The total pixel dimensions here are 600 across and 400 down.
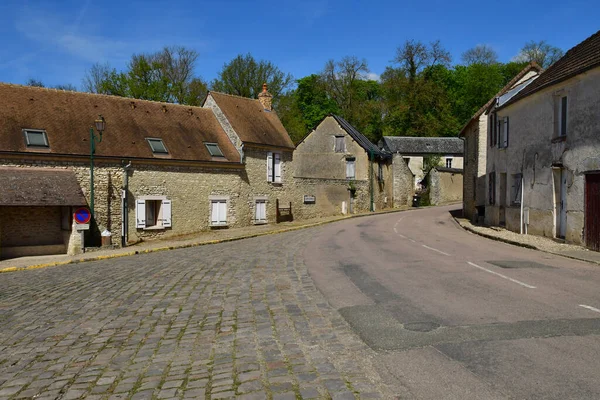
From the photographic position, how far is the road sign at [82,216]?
20938mm

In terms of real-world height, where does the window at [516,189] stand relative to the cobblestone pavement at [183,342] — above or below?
above

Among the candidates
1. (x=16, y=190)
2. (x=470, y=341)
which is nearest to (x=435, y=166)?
(x=16, y=190)

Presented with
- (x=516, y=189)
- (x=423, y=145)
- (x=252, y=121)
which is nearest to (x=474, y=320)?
(x=516, y=189)

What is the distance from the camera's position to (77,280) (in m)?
12.2

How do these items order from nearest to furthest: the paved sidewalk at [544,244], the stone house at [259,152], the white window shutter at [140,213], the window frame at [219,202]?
the paved sidewalk at [544,244], the white window shutter at [140,213], the window frame at [219,202], the stone house at [259,152]

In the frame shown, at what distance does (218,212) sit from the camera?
2773 cm

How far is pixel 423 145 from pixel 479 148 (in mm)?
29912

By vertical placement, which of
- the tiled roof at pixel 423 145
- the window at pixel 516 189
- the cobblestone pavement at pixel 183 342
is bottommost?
the cobblestone pavement at pixel 183 342

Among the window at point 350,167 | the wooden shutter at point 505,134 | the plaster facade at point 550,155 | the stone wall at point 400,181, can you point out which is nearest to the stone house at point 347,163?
the window at point 350,167

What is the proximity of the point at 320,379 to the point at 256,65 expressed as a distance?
48.4 meters

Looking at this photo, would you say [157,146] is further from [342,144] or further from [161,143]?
[342,144]

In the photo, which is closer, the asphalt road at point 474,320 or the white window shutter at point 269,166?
the asphalt road at point 474,320

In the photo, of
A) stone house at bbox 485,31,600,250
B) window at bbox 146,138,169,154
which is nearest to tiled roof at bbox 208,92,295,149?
window at bbox 146,138,169,154

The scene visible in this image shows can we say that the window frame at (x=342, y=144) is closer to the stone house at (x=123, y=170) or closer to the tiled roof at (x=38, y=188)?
the stone house at (x=123, y=170)
